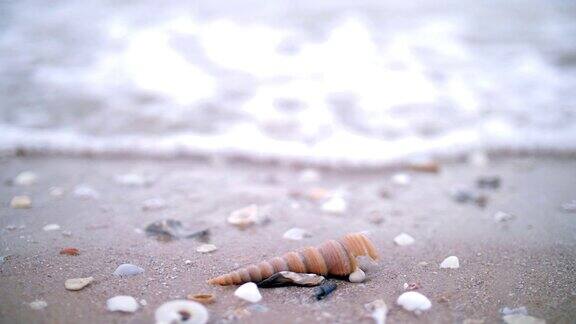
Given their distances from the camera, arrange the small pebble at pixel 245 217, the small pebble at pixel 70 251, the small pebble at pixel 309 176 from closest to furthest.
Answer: the small pebble at pixel 70 251 < the small pebble at pixel 245 217 < the small pebble at pixel 309 176

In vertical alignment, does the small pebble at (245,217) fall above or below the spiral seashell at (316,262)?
below

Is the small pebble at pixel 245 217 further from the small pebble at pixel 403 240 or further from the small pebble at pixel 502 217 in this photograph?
the small pebble at pixel 502 217

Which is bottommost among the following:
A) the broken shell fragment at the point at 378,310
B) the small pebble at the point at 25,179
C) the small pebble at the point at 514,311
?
the small pebble at the point at 514,311

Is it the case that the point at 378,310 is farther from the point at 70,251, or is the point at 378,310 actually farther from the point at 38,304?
the point at 70,251

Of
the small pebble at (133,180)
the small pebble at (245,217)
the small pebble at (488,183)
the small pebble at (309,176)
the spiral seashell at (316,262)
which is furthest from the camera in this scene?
the small pebble at (309,176)

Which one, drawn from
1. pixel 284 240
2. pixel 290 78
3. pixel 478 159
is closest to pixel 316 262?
pixel 284 240

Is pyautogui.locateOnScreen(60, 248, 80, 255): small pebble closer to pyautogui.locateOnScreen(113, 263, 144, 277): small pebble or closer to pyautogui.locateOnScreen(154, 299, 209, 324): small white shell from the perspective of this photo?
pyautogui.locateOnScreen(113, 263, 144, 277): small pebble

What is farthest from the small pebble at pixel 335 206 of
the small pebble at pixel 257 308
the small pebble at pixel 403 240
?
the small pebble at pixel 257 308
